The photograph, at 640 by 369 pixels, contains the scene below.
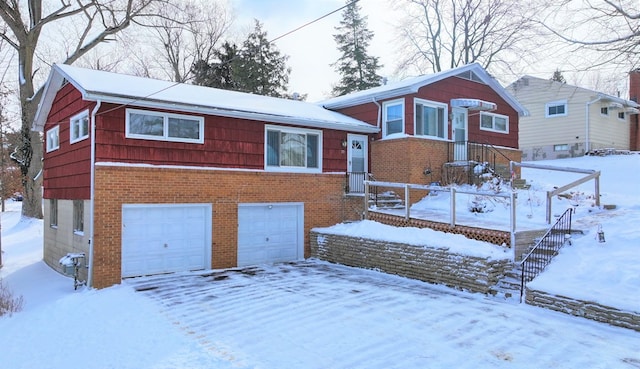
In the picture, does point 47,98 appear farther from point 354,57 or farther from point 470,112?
point 354,57

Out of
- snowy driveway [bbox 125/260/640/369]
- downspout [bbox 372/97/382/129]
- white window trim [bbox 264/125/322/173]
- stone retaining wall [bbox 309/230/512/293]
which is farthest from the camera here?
downspout [bbox 372/97/382/129]

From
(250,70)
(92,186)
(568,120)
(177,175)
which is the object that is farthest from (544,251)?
(250,70)

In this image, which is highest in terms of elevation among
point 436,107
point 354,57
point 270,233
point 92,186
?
point 354,57

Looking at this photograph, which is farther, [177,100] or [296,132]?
[296,132]

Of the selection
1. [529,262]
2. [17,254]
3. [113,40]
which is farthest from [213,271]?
[113,40]

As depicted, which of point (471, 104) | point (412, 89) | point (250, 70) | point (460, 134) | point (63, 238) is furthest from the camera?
point (250, 70)

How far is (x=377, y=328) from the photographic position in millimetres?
6695

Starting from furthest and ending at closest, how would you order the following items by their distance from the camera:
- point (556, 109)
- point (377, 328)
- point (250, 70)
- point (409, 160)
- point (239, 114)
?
1. point (250, 70)
2. point (556, 109)
3. point (409, 160)
4. point (239, 114)
5. point (377, 328)

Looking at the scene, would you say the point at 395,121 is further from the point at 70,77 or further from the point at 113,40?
the point at 113,40

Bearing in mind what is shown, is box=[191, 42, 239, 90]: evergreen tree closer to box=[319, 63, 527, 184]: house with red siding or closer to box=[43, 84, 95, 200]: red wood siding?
box=[319, 63, 527, 184]: house with red siding

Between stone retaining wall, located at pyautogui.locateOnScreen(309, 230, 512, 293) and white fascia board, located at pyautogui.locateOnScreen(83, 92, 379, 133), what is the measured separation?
3630 mm

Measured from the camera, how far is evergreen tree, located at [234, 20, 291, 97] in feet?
105

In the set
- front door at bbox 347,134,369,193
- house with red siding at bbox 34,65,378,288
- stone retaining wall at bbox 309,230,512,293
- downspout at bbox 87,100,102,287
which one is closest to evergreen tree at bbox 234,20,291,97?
house with red siding at bbox 34,65,378,288

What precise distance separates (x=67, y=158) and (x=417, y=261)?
33.1ft
